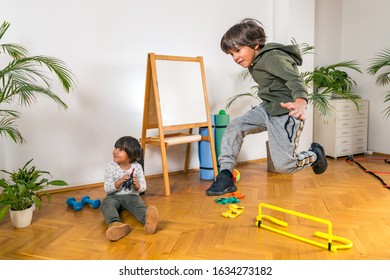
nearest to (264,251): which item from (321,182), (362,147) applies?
(321,182)

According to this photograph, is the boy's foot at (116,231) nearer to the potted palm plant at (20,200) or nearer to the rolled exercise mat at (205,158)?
the potted palm plant at (20,200)

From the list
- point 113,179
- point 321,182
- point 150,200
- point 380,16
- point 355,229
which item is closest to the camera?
point 355,229

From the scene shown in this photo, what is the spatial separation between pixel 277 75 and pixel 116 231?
1.39 m

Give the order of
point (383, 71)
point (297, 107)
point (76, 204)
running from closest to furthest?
point (297, 107), point (76, 204), point (383, 71)

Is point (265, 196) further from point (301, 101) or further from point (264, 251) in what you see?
point (301, 101)

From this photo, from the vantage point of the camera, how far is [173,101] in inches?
148

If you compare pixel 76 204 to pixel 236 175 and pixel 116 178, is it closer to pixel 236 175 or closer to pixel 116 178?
pixel 116 178

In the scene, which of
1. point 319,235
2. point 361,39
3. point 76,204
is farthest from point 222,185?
point 361,39

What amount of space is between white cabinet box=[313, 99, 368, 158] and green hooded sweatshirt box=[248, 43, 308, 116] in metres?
2.87

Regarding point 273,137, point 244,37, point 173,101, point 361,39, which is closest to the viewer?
point 244,37

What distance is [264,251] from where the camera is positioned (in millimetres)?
2246

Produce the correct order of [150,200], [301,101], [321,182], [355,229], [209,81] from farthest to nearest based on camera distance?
[209,81], [321,182], [150,200], [355,229], [301,101]

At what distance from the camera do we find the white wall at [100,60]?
3.55 m

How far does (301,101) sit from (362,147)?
148 inches
